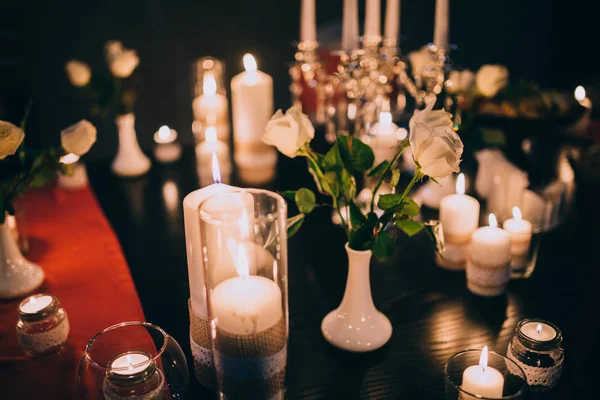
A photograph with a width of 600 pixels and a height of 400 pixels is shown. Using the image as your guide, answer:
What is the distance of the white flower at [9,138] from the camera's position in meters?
0.88

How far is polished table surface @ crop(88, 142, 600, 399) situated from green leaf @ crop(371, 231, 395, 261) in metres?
0.18

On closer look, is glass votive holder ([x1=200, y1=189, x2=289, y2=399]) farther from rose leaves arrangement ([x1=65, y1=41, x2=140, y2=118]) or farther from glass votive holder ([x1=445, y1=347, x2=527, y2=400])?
rose leaves arrangement ([x1=65, y1=41, x2=140, y2=118])

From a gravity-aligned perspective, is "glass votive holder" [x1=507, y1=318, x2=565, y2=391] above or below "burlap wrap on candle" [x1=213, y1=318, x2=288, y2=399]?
below

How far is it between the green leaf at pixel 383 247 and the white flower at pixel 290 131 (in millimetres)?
185

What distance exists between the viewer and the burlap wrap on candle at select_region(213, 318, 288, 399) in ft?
2.25

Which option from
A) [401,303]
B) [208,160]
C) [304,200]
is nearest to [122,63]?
[208,160]

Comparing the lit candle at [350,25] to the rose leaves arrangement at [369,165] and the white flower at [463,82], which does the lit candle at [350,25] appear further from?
the rose leaves arrangement at [369,165]

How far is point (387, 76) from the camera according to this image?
168cm

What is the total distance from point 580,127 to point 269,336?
1.64m

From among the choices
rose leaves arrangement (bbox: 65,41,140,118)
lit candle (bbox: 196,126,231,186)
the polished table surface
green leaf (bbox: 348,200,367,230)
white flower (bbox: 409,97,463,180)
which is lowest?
the polished table surface

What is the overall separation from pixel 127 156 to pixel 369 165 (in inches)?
42.0

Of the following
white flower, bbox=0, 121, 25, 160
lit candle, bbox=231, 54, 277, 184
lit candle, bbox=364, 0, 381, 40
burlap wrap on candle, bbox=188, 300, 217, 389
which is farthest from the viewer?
lit candle, bbox=231, 54, 277, 184

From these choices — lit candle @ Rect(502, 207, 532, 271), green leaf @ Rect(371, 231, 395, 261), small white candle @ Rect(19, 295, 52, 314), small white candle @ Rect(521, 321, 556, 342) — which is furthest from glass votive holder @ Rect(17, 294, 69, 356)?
lit candle @ Rect(502, 207, 532, 271)

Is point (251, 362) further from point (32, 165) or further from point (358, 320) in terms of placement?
point (32, 165)
